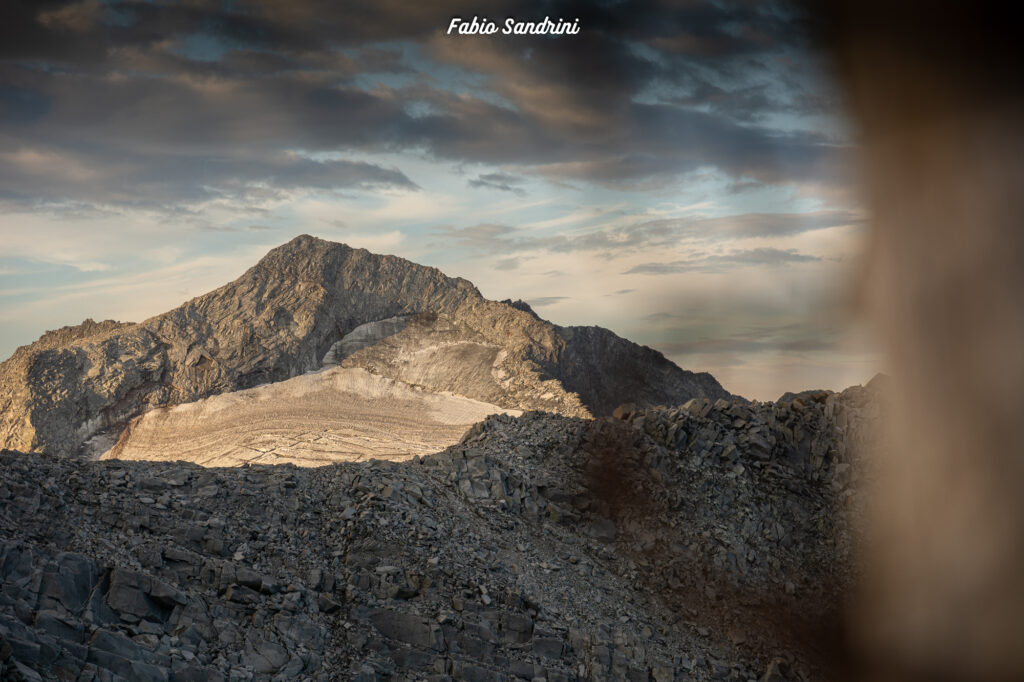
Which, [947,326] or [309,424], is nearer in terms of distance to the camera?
[947,326]

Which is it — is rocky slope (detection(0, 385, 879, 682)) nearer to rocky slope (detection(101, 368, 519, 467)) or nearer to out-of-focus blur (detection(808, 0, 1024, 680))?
out-of-focus blur (detection(808, 0, 1024, 680))

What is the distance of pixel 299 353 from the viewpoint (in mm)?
14773

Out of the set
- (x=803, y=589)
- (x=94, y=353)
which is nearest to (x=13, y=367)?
(x=94, y=353)

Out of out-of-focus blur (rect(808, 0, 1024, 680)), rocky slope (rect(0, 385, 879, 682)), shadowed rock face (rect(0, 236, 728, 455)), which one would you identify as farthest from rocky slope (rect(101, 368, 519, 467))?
out-of-focus blur (rect(808, 0, 1024, 680))

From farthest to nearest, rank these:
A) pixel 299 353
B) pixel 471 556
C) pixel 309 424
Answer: pixel 299 353 → pixel 309 424 → pixel 471 556

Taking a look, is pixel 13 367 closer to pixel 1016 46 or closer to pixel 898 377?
pixel 898 377

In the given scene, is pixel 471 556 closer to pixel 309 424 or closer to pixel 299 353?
pixel 309 424

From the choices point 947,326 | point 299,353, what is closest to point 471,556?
point 947,326

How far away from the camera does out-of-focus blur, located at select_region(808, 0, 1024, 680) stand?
8.50m

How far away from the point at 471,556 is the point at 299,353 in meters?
7.54

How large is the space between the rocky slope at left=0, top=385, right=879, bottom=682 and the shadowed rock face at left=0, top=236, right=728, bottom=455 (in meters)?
3.07

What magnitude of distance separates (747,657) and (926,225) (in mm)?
5217

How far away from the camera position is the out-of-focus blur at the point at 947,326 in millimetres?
8500

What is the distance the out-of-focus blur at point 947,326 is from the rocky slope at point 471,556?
889 millimetres
